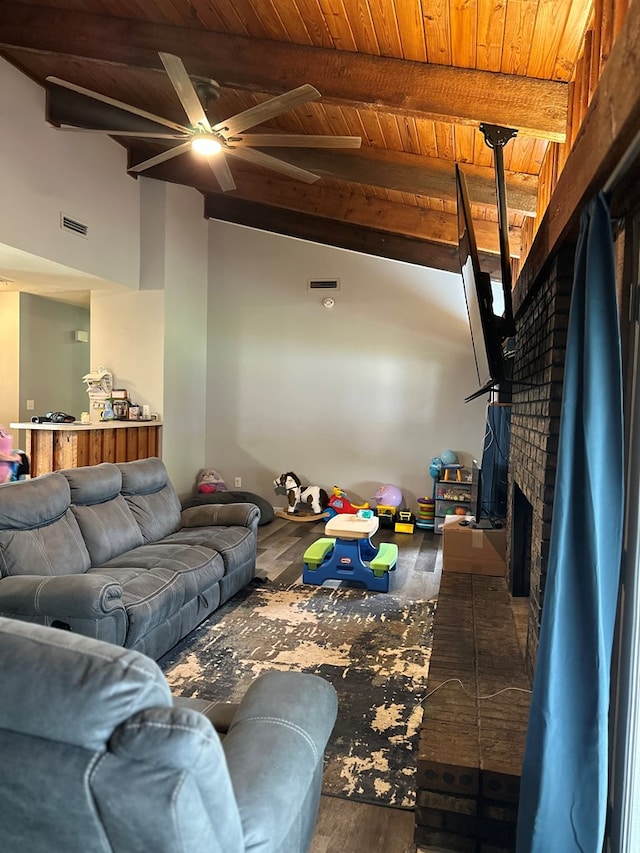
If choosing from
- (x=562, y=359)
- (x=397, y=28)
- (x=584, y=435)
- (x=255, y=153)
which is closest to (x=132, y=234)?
(x=255, y=153)

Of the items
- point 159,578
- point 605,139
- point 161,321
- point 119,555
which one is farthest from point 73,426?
point 605,139

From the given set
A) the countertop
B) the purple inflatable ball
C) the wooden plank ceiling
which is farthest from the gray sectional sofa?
the wooden plank ceiling

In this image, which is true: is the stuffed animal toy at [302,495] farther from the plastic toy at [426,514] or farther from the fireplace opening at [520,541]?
the fireplace opening at [520,541]

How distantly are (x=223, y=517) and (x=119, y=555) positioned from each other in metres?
0.86

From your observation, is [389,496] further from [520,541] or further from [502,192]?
[502,192]

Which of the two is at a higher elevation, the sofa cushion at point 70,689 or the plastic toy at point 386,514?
the sofa cushion at point 70,689

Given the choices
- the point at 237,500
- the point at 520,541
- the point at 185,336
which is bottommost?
the point at 237,500

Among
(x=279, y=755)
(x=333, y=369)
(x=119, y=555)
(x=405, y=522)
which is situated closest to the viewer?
(x=279, y=755)

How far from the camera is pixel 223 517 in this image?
4039mm

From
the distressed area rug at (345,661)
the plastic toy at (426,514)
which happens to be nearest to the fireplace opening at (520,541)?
the distressed area rug at (345,661)

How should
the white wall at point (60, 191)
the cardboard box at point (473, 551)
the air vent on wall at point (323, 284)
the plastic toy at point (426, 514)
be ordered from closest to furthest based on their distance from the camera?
the cardboard box at point (473, 551)
the white wall at point (60, 191)
the plastic toy at point (426, 514)
the air vent on wall at point (323, 284)

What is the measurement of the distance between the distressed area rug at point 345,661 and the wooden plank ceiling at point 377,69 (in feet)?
9.03

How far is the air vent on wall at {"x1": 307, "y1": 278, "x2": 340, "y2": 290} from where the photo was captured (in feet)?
20.7

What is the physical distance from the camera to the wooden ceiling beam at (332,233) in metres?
5.91
